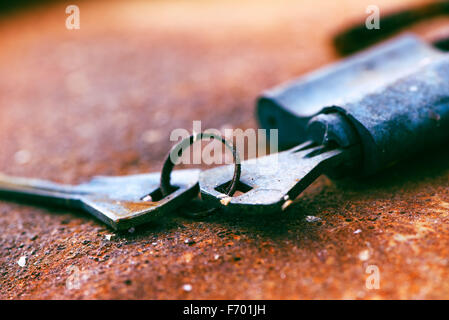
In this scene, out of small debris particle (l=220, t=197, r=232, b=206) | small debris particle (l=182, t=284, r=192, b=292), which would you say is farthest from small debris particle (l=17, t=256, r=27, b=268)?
small debris particle (l=220, t=197, r=232, b=206)

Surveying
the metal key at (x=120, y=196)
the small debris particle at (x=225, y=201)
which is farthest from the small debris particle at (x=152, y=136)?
the small debris particle at (x=225, y=201)

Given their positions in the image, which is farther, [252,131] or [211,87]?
[211,87]

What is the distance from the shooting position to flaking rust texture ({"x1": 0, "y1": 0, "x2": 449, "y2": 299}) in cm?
143

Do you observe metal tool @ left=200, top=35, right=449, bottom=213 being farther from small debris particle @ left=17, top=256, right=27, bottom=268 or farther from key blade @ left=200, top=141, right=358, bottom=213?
small debris particle @ left=17, top=256, right=27, bottom=268

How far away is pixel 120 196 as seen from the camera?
1917mm

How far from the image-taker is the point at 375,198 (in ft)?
5.90

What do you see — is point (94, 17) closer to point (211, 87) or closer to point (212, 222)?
point (211, 87)

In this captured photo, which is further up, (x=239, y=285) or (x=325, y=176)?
(x=325, y=176)

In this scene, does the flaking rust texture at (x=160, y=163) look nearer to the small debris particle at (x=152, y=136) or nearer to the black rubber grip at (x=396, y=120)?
the small debris particle at (x=152, y=136)

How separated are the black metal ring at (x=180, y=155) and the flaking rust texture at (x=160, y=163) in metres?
0.16

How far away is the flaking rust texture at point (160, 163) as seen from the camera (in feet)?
4.70
